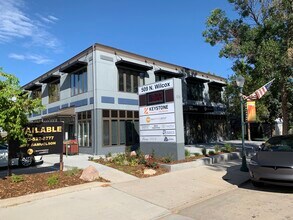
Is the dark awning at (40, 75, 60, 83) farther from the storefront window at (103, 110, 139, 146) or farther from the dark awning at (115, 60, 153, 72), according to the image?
the storefront window at (103, 110, 139, 146)

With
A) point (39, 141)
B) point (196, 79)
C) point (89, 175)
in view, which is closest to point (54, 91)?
point (196, 79)

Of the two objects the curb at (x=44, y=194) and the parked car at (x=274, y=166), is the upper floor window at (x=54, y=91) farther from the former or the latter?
the parked car at (x=274, y=166)

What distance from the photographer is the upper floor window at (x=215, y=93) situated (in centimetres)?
3191

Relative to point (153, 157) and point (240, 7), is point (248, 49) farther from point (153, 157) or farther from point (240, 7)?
point (153, 157)

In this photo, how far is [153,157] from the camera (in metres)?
14.1

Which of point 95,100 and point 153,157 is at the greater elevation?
point 95,100

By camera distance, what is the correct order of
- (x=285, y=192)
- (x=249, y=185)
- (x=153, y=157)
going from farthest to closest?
(x=153, y=157)
(x=249, y=185)
(x=285, y=192)

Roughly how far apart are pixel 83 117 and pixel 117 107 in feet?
8.29

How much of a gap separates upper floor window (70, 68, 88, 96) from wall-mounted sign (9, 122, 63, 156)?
10.4 m

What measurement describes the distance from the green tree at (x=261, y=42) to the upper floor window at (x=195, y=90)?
716cm

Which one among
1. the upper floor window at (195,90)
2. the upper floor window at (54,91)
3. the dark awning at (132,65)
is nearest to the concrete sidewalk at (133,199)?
the dark awning at (132,65)

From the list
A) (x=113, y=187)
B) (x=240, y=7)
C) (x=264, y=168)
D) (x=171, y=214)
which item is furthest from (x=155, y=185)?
(x=240, y=7)

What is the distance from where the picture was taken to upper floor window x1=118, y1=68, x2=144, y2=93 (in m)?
21.8

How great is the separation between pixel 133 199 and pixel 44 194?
236cm
